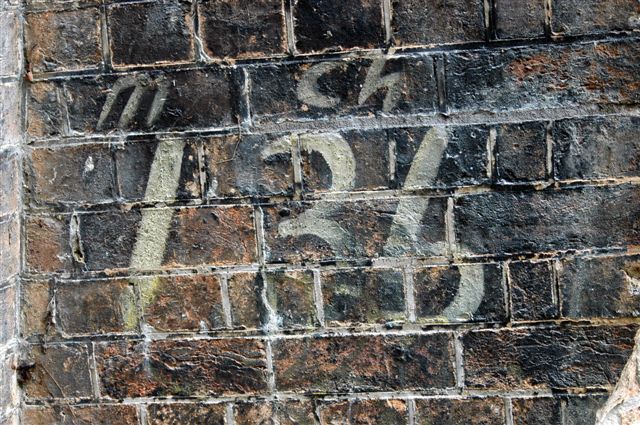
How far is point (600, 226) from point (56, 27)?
110 centimetres

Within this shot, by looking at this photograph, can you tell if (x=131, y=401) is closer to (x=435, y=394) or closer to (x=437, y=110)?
(x=435, y=394)

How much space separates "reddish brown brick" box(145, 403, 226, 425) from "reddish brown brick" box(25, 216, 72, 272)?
340mm

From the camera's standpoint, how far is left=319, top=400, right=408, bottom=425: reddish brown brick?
1293 mm

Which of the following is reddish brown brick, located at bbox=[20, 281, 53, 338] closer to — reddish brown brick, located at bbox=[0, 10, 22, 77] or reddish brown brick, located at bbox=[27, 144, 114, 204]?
Answer: reddish brown brick, located at bbox=[27, 144, 114, 204]

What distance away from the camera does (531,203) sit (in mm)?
1234

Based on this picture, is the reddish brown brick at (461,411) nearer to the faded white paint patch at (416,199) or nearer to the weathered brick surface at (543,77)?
the faded white paint patch at (416,199)

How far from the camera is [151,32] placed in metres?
1.27

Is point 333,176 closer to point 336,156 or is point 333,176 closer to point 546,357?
point 336,156

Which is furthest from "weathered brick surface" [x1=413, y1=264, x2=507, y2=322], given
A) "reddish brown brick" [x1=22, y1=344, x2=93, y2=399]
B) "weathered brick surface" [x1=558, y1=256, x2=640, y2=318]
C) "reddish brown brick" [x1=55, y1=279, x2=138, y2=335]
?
"reddish brown brick" [x1=22, y1=344, x2=93, y2=399]

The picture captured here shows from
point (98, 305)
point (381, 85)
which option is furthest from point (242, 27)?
point (98, 305)

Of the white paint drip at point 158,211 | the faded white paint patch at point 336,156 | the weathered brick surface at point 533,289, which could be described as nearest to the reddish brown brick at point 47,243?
the white paint drip at point 158,211

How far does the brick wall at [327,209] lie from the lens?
1.22 metres

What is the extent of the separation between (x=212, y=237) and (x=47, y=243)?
1.10 ft

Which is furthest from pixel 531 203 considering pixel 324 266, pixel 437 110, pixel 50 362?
pixel 50 362
